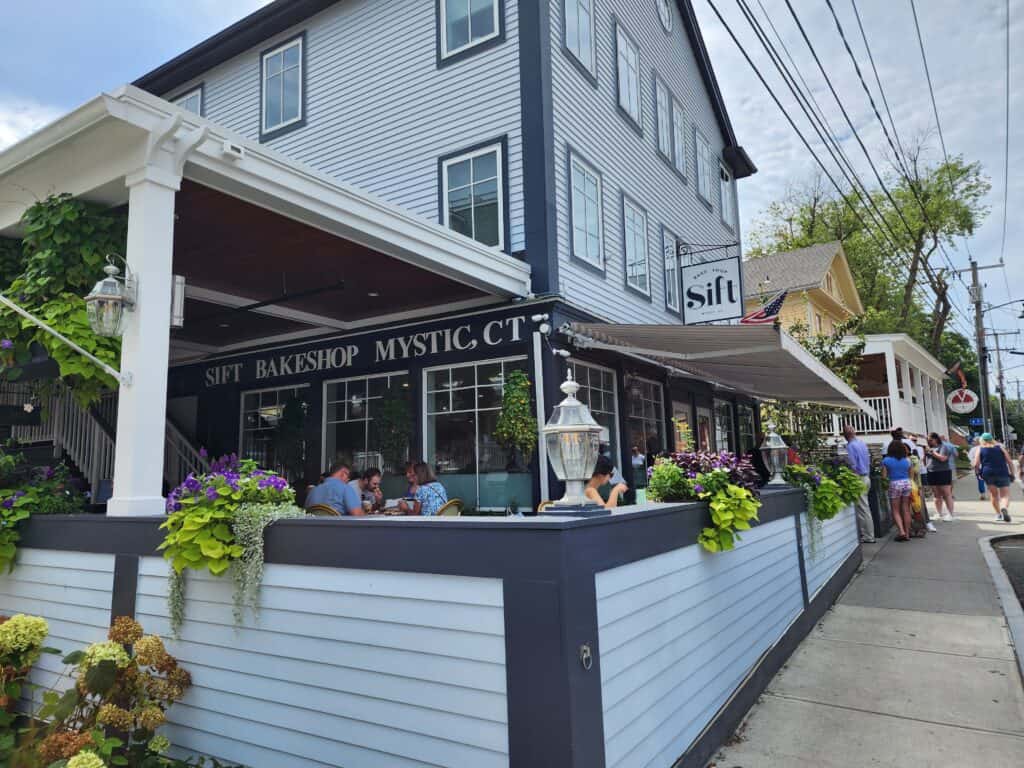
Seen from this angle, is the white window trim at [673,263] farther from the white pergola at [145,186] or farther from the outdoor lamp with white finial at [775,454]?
the white pergola at [145,186]

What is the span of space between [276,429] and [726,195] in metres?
11.6

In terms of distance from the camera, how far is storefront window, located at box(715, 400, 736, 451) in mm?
14071

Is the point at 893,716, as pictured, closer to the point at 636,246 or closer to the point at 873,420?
the point at 636,246

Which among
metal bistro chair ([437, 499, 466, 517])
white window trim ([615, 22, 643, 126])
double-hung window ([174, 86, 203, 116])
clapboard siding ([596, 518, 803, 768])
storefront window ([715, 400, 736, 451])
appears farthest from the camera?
storefront window ([715, 400, 736, 451])

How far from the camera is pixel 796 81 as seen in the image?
27.9ft

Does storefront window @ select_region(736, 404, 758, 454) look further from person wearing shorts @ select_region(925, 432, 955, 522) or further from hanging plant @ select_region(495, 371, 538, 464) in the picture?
hanging plant @ select_region(495, 371, 538, 464)

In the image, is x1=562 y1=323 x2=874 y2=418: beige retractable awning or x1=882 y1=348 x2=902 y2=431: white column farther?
x1=882 y1=348 x2=902 y2=431: white column

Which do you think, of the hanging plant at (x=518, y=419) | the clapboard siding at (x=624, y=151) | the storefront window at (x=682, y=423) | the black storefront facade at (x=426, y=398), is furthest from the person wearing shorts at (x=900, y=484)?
the hanging plant at (x=518, y=419)

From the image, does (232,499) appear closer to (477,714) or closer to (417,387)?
(477,714)

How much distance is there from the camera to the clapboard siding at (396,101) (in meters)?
8.76

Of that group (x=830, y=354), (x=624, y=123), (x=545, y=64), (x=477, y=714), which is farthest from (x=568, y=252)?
(x=830, y=354)

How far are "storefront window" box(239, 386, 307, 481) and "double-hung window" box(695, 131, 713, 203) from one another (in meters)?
9.25

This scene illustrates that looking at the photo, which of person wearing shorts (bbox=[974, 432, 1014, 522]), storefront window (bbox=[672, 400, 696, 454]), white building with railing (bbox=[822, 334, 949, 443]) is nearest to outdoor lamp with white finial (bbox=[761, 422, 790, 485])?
storefront window (bbox=[672, 400, 696, 454])

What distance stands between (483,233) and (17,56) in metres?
9.29
